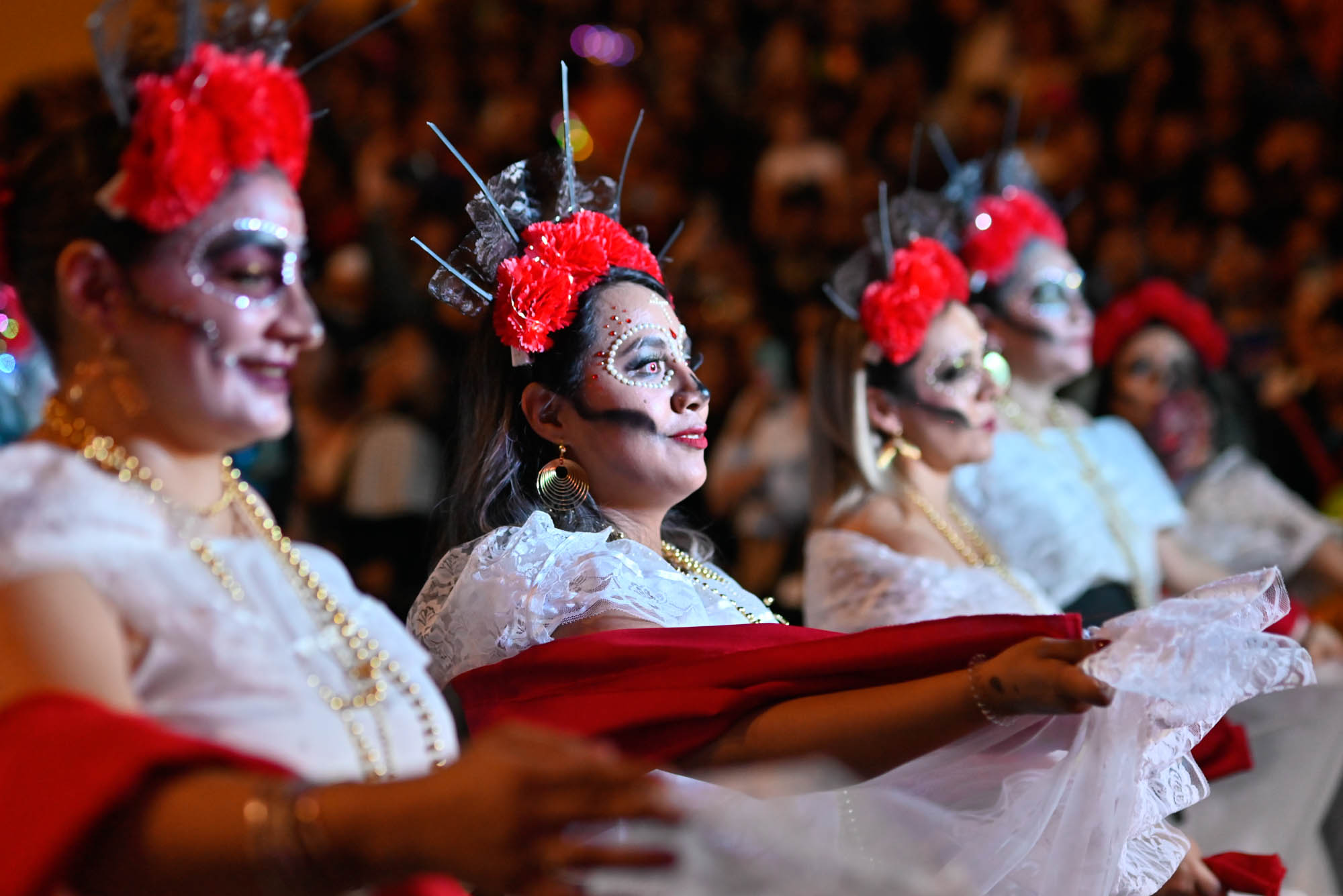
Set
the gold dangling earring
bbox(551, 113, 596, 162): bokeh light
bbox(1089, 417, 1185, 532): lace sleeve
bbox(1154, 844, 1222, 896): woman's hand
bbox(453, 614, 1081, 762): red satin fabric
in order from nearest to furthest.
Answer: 1. bbox(453, 614, 1081, 762): red satin fabric
2. bbox(1154, 844, 1222, 896): woman's hand
3. the gold dangling earring
4. bbox(1089, 417, 1185, 532): lace sleeve
5. bbox(551, 113, 596, 162): bokeh light

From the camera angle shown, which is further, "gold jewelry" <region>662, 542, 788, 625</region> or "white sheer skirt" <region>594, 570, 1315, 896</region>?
"gold jewelry" <region>662, 542, 788, 625</region>

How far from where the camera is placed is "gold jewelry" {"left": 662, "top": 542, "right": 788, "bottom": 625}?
7.97 ft

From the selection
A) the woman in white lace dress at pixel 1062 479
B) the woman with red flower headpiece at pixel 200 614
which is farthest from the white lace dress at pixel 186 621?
the woman in white lace dress at pixel 1062 479

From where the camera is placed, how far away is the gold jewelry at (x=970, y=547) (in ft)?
10.3

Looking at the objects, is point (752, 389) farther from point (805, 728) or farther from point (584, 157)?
point (805, 728)

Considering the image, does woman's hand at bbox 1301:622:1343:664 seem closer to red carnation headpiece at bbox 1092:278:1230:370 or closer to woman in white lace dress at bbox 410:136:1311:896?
red carnation headpiece at bbox 1092:278:1230:370

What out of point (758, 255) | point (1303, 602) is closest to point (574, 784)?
point (1303, 602)

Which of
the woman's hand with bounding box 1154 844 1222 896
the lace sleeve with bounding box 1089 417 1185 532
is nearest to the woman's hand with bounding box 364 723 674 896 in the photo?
the woman's hand with bounding box 1154 844 1222 896

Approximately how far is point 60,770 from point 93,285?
540mm

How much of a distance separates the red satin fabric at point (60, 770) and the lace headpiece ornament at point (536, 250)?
1.25 metres

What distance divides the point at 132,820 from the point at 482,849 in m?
0.32

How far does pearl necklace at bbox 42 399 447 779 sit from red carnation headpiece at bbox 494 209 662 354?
851 mm

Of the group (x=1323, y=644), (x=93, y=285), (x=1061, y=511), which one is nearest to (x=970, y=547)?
(x=1061, y=511)

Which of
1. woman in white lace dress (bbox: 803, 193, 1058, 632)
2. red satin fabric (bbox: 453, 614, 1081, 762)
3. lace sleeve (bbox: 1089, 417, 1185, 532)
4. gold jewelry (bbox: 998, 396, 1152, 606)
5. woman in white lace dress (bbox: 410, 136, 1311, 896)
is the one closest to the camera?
woman in white lace dress (bbox: 410, 136, 1311, 896)
